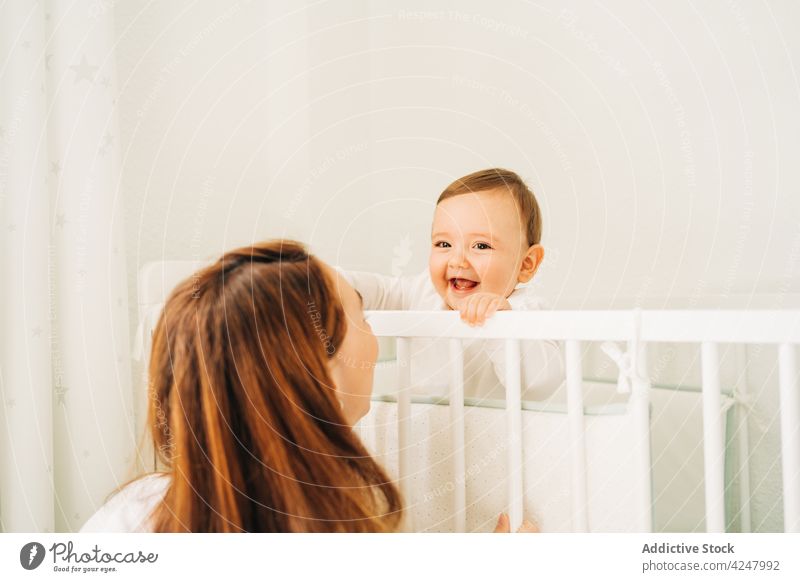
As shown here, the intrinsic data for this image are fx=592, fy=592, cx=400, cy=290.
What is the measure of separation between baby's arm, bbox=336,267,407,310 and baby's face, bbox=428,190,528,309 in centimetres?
11

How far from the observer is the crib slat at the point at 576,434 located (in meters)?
0.46

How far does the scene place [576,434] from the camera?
47 centimetres

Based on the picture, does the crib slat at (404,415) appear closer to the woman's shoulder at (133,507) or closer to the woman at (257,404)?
the woman at (257,404)

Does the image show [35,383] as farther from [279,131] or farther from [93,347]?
[279,131]

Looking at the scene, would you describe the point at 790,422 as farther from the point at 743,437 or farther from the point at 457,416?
the point at 743,437

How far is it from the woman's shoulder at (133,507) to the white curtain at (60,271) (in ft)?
0.38

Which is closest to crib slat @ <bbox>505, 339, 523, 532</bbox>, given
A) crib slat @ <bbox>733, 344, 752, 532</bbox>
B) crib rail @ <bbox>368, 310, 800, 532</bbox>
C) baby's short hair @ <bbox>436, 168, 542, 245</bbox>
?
crib rail @ <bbox>368, 310, 800, 532</bbox>

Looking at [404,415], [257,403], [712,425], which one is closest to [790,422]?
[712,425]

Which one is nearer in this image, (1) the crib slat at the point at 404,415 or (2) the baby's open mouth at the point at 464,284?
(1) the crib slat at the point at 404,415

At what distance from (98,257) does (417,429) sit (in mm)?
393

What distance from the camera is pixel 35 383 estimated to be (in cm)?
60

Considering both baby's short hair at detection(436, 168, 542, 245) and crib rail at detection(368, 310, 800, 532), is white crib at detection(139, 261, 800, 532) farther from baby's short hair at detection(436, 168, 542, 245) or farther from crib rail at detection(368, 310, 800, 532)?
baby's short hair at detection(436, 168, 542, 245)

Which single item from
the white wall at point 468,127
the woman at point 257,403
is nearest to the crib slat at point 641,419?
the woman at point 257,403
